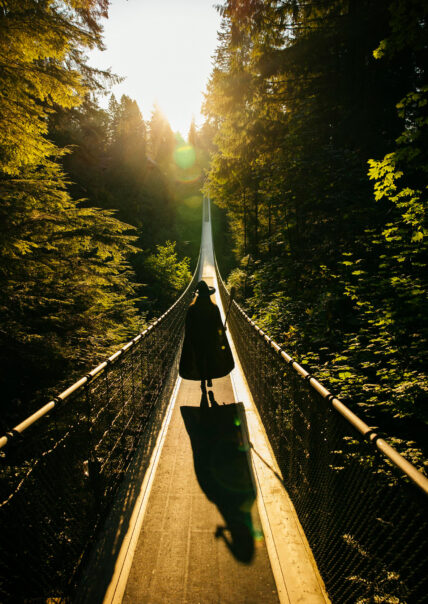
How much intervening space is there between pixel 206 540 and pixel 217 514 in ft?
0.89

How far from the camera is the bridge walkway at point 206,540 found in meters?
1.93

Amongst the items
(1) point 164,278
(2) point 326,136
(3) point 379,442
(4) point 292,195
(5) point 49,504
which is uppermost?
(2) point 326,136

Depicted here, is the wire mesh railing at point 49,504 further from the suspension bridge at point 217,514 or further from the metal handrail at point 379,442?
the metal handrail at point 379,442

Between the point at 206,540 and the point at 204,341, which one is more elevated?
the point at 204,341

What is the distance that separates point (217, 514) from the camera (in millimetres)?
2580

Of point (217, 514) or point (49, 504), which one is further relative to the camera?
point (217, 514)

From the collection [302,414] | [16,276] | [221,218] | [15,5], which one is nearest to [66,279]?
[16,276]

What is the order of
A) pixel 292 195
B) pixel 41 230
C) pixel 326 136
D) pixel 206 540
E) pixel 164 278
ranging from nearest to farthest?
1. pixel 206 540
2. pixel 41 230
3. pixel 292 195
4. pixel 326 136
5. pixel 164 278

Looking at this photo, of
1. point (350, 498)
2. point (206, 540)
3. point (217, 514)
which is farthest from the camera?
point (217, 514)

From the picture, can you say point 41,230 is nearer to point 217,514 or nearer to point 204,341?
point 204,341

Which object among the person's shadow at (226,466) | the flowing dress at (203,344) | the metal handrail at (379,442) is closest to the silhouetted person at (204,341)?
the flowing dress at (203,344)

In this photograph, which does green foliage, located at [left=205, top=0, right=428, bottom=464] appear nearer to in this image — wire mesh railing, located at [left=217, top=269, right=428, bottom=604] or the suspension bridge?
wire mesh railing, located at [left=217, top=269, right=428, bottom=604]

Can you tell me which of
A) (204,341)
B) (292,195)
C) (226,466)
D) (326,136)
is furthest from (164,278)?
(226,466)

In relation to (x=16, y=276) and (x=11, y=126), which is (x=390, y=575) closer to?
(x=16, y=276)
